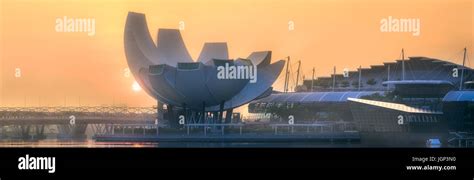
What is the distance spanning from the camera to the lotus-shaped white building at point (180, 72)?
62.8 m

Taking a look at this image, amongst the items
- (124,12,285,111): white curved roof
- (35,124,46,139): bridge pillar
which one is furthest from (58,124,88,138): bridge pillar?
(124,12,285,111): white curved roof

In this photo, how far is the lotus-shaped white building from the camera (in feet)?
206

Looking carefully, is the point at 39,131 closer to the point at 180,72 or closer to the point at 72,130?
the point at 72,130

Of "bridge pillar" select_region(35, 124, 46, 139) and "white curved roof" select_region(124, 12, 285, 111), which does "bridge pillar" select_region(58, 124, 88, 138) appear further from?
"white curved roof" select_region(124, 12, 285, 111)

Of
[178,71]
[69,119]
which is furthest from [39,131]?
[178,71]

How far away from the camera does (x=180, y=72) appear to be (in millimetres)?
64312

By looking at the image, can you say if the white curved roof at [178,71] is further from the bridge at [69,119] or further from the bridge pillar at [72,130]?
the bridge pillar at [72,130]

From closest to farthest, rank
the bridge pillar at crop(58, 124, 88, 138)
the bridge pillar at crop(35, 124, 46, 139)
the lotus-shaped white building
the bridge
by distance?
the bridge < the bridge pillar at crop(35, 124, 46, 139) < the lotus-shaped white building < the bridge pillar at crop(58, 124, 88, 138)

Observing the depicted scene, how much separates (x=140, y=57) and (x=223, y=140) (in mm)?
9434

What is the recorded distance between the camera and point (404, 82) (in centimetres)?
6288

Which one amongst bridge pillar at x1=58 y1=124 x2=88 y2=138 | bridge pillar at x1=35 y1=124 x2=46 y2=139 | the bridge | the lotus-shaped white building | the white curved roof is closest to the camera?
the bridge

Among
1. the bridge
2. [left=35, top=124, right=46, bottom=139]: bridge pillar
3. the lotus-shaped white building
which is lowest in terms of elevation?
[left=35, top=124, right=46, bottom=139]: bridge pillar


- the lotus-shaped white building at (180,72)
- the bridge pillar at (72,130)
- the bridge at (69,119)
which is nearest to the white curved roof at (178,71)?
the lotus-shaped white building at (180,72)
